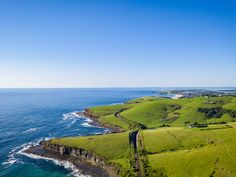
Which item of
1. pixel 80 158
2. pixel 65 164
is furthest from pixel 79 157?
pixel 65 164

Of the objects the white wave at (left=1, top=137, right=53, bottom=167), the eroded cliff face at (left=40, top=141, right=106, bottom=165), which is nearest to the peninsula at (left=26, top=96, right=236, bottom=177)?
the eroded cliff face at (left=40, top=141, right=106, bottom=165)

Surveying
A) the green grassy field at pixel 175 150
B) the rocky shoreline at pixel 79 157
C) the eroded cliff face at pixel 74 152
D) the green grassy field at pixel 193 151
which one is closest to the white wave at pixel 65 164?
the rocky shoreline at pixel 79 157

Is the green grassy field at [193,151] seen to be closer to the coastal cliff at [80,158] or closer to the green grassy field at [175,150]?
the green grassy field at [175,150]

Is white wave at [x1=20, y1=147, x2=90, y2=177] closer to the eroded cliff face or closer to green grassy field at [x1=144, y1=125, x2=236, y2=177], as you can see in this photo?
the eroded cliff face

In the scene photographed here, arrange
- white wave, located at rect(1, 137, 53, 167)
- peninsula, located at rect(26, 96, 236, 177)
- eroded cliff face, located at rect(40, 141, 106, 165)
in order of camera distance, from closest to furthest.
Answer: peninsula, located at rect(26, 96, 236, 177) < white wave, located at rect(1, 137, 53, 167) < eroded cliff face, located at rect(40, 141, 106, 165)

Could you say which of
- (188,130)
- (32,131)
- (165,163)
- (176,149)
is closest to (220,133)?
(188,130)

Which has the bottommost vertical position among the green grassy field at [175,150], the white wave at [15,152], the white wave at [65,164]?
the white wave at [65,164]

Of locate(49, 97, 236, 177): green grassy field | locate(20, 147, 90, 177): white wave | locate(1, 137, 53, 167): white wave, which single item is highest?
locate(49, 97, 236, 177): green grassy field

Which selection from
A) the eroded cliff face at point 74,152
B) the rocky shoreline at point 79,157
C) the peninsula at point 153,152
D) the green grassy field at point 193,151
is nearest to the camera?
the green grassy field at point 193,151
